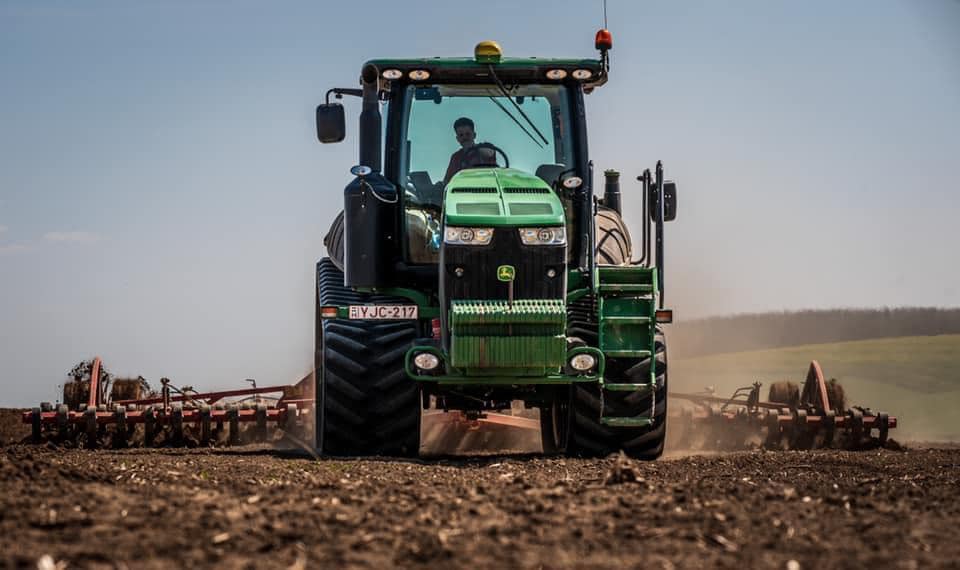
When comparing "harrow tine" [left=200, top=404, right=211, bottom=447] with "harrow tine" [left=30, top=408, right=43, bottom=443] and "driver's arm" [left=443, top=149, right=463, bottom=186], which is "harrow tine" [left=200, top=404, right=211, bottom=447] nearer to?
"harrow tine" [left=30, top=408, right=43, bottom=443]

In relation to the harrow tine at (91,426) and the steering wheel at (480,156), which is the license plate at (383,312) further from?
the harrow tine at (91,426)

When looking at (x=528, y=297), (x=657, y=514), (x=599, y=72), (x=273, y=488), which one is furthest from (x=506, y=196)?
(x=657, y=514)

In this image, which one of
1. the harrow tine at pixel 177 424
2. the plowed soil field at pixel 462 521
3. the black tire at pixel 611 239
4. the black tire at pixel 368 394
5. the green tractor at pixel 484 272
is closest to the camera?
the plowed soil field at pixel 462 521

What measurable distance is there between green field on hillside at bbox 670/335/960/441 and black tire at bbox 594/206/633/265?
8.45 m

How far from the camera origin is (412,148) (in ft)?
37.4

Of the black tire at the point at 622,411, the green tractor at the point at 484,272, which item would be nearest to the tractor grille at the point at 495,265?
the green tractor at the point at 484,272

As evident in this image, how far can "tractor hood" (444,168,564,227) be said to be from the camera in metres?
10.3

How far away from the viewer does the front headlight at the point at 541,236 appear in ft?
34.0

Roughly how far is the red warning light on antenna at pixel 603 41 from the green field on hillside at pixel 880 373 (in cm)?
1010

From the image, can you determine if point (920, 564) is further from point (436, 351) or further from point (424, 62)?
point (424, 62)

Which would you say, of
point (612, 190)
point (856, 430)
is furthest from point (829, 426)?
point (612, 190)

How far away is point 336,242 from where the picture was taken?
1273cm

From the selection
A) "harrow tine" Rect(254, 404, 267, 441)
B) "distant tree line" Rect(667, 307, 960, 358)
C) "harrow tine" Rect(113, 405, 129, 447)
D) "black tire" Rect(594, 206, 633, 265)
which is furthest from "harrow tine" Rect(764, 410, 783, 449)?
"distant tree line" Rect(667, 307, 960, 358)

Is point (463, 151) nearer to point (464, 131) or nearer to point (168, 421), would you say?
point (464, 131)
